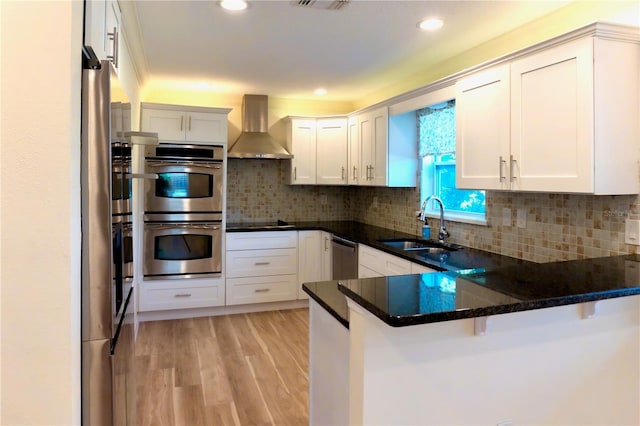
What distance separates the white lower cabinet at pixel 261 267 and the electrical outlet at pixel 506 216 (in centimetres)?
225

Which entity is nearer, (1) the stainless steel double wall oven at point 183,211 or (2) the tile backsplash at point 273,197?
(1) the stainless steel double wall oven at point 183,211

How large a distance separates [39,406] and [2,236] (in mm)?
508

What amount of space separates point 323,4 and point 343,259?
2408mm

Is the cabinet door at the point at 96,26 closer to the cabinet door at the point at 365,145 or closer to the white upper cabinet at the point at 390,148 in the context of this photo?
the white upper cabinet at the point at 390,148

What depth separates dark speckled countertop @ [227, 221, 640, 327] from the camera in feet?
4.32

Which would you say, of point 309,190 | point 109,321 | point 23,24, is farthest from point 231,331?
point 23,24

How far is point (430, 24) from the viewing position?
2844 mm

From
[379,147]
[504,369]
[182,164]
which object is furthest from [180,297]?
[504,369]

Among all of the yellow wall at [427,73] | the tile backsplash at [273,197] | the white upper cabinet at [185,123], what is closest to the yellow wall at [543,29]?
the yellow wall at [427,73]

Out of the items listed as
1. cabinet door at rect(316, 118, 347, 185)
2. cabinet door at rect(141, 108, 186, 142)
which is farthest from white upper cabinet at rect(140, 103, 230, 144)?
cabinet door at rect(316, 118, 347, 185)

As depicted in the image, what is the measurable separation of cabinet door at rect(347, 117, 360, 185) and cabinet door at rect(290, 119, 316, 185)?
0.43m

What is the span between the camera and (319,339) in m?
1.99

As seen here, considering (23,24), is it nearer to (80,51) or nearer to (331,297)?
(80,51)

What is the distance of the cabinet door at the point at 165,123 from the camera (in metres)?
4.14
